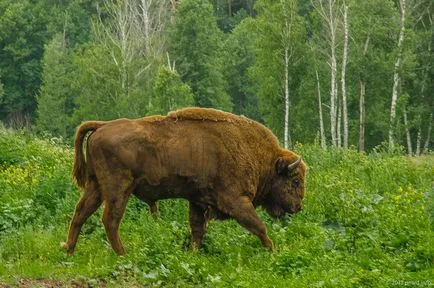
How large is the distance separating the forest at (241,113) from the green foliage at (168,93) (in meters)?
0.13

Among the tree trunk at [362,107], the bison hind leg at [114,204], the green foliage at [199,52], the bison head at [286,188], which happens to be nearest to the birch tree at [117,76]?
the green foliage at [199,52]

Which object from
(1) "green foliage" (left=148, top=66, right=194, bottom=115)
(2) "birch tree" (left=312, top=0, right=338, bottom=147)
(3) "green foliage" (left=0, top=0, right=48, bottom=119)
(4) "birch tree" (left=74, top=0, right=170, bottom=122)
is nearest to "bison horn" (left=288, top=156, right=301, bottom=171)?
(2) "birch tree" (left=312, top=0, right=338, bottom=147)

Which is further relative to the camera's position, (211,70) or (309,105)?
(211,70)

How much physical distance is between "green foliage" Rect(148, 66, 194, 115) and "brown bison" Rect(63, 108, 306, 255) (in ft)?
138

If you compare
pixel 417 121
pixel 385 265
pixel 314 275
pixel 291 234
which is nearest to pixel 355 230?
pixel 291 234

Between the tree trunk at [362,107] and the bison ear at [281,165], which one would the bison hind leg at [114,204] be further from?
the tree trunk at [362,107]

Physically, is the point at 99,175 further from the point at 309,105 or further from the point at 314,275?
the point at 309,105

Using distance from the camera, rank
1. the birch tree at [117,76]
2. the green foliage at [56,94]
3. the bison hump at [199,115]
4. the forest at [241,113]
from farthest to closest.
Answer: the green foliage at [56,94], the birch tree at [117,76], the bison hump at [199,115], the forest at [241,113]

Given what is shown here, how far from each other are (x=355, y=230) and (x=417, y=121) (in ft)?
138

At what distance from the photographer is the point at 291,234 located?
1040cm

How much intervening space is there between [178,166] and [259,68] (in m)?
46.1

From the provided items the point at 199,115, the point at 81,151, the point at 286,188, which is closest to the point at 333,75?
the point at 286,188

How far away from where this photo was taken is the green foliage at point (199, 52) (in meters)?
62.9

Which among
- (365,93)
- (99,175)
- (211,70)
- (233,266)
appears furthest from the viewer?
(211,70)
